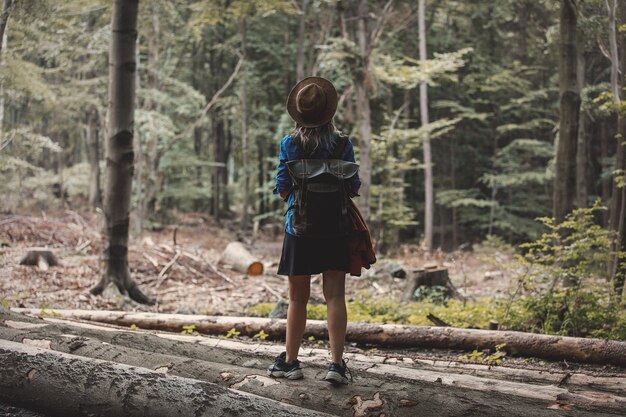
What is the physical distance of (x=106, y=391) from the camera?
3.23 metres

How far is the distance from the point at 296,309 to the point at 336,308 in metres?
0.32

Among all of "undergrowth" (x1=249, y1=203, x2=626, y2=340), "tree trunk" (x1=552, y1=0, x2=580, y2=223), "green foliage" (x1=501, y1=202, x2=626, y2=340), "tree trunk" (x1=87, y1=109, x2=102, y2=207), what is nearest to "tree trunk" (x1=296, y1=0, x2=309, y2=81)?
"tree trunk" (x1=87, y1=109, x2=102, y2=207)

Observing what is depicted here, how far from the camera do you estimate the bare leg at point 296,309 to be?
379cm

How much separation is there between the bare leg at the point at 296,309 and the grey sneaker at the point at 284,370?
10cm

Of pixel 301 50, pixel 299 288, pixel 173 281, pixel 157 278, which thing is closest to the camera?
pixel 299 288

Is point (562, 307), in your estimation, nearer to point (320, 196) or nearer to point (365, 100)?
point (320, 196)

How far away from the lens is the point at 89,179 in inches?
977

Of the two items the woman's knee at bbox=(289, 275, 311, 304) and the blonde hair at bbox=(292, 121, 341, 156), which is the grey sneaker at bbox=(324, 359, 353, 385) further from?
the blonde hair at bbox=(292, 121, 341, 156)

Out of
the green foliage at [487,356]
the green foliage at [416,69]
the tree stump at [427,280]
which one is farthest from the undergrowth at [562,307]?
the green foliage at [416,69]

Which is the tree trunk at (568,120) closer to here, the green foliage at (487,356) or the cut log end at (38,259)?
the green foliage at (487,356)

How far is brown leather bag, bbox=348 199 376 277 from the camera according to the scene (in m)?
3.79

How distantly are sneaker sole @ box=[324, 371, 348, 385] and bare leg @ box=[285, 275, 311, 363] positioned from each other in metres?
0.42

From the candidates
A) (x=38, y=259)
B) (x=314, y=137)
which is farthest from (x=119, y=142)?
(x=314, y=137)

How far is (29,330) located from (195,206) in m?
32.0
